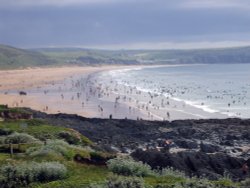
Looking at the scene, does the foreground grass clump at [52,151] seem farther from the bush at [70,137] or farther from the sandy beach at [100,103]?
the sandy beach at [100,103]

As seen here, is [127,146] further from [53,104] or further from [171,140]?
[53,104]

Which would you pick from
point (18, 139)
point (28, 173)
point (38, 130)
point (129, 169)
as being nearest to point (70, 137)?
point (38, 130)

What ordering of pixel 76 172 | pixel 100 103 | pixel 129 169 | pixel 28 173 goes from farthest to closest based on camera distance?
pixel 100 103 < pixel 76 172 < pixel 129 169 < pixel 28 173

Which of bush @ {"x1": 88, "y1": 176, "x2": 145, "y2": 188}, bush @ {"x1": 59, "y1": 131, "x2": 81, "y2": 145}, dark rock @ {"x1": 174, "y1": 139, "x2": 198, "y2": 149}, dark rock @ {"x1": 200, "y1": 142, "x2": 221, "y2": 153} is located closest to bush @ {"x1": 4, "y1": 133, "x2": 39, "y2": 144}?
bush @ {"x1": 59, "y1": 131, "x2": 81, "y2": 145}

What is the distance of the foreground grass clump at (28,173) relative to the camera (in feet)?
53.4

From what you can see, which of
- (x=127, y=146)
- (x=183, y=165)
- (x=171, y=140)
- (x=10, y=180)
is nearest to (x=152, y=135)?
(x=171, y=140)

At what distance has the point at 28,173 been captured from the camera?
16.5 m

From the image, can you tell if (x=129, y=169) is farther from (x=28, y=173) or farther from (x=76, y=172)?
(x=28, y=173)

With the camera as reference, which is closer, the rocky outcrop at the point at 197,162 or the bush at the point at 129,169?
the bush at the point at 129,169

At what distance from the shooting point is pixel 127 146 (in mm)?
38156

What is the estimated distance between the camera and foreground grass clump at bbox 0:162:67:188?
641 inches

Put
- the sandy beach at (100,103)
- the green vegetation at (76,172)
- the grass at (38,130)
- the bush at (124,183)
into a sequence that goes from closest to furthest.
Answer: the bush at (124,183), the green vegetation at (76,172), the grass at (38,130), the sandy beach at (100,103)

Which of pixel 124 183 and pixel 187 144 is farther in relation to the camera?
pixel 187 144

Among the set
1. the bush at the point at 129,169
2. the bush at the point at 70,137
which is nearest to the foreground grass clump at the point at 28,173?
the bush at the point at 129,169
